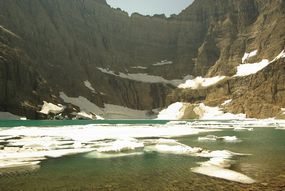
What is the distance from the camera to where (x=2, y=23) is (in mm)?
153125

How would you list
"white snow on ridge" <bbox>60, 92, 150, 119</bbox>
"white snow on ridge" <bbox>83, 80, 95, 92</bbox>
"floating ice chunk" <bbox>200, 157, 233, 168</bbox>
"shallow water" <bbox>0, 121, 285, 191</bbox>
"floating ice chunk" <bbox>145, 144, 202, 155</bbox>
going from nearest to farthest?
"shallow water" <bbox>0, 121, 285, 191</bbox>
"floating ice chunk" <bbox>200, 157, 233, 168</bbox>
"floating ice chunk" <bbox>145, 144, 202, 155</bbox>
"white snow on ridge" <bbox>60, 92, 150, 119</bbox>
"white snow on ridge" <bbox>83, 80, 95, 92</bbox>

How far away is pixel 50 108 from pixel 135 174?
120741 millimetres

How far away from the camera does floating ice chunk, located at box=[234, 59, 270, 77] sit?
16771cm

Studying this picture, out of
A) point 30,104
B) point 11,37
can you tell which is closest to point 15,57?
point 11,37

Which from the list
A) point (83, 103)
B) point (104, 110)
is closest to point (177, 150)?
point (83, 103)

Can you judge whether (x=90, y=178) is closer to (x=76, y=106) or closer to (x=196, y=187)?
(x=196, y=187)

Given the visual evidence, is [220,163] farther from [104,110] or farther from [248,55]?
[248,55]

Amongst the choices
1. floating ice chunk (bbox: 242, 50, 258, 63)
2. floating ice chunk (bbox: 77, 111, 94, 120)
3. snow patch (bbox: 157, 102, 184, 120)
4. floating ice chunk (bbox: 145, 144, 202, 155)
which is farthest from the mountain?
floating ice chunk (bbox: 145, 144, 202, 155)

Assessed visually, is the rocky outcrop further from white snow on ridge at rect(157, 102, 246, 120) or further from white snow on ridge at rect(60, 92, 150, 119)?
white snow on ridge at rect(60, 92, 150, 119)

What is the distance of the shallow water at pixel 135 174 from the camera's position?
19.7m

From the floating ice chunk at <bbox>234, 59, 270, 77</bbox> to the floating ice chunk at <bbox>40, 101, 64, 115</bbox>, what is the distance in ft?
286

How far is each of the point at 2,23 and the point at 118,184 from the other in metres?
149

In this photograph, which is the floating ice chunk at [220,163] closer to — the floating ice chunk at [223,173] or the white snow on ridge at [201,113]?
the floating ice chunk at [223,173]

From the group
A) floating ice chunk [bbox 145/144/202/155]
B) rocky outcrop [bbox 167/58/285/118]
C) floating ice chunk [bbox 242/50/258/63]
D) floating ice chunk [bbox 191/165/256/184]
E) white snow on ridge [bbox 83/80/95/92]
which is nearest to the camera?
floating ice chunk [bbox 191/165/256/184]
